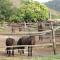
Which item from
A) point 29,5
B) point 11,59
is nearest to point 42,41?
point 11,59

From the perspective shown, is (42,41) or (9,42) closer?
(9,42)

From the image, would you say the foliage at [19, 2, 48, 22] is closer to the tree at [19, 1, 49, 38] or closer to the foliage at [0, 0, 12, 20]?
the tree at [19, 1, 49, 38]

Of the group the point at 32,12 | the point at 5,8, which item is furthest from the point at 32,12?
the point at 5,8

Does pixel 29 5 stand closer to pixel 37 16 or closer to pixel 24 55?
pixel 37 16

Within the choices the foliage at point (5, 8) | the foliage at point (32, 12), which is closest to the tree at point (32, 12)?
the foliage at point (32, 12)

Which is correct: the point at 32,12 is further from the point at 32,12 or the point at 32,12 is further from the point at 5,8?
the point at 5,8

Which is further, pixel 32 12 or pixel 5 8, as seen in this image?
pixel 32 12

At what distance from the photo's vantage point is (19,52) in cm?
1548

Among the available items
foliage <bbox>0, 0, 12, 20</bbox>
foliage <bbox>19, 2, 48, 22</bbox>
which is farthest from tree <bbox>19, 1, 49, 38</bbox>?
foliage <bbox>0, 0, 12, 20</bbox>

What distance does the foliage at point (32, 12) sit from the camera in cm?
3266

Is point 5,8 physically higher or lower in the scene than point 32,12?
higher

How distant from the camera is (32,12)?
33688 mm

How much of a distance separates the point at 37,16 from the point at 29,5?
204cm

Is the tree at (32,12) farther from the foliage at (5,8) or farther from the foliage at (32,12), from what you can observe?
the foliage at (5,8)
